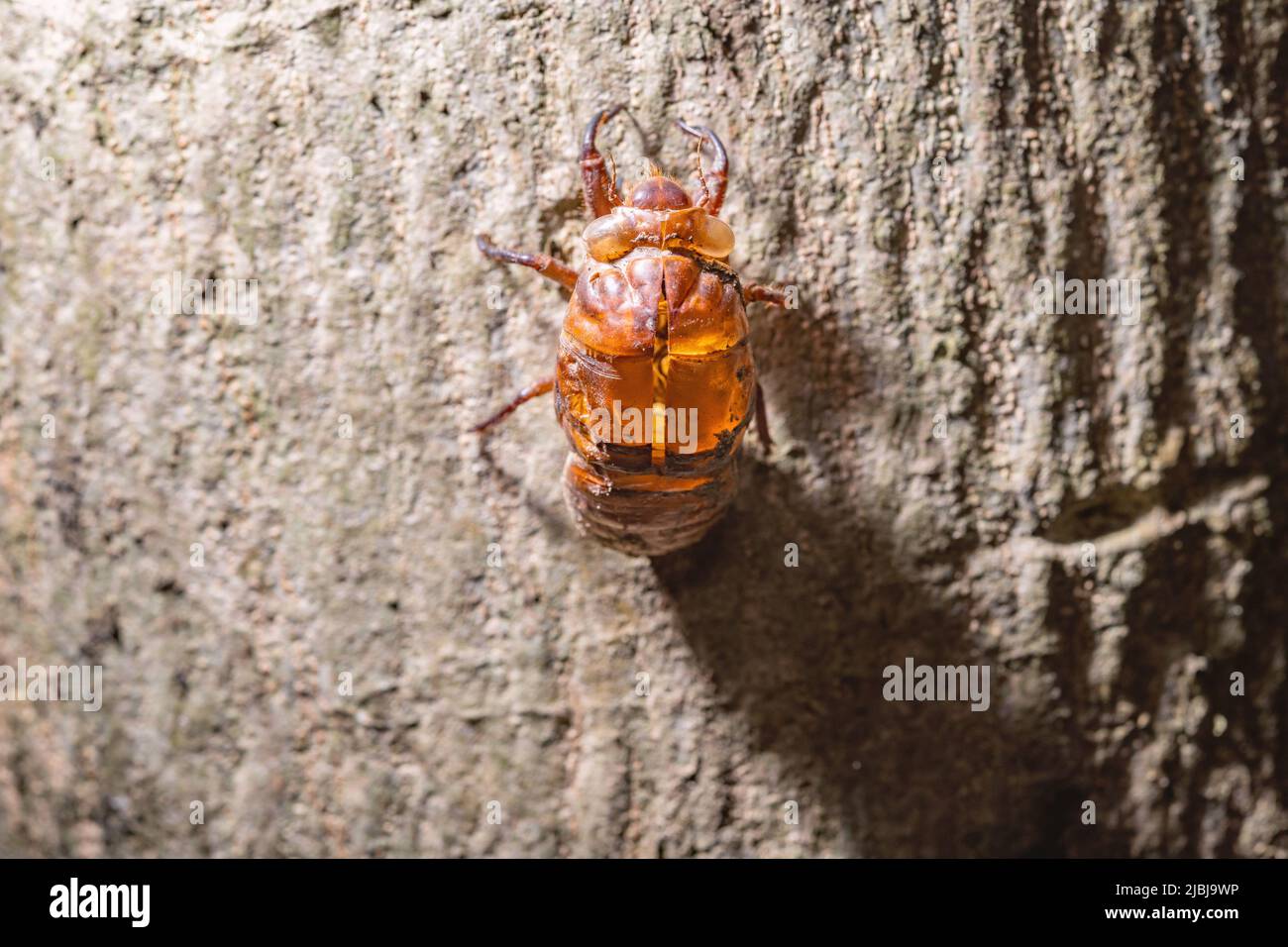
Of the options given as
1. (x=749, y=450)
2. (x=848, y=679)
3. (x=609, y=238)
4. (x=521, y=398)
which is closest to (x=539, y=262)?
(x=609, y=238)

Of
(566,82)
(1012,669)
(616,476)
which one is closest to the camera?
(616,476)

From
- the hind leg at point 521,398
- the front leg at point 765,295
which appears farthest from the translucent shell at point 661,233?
the hind leg at point 521,398

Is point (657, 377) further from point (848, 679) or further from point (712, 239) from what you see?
point (848, 679)

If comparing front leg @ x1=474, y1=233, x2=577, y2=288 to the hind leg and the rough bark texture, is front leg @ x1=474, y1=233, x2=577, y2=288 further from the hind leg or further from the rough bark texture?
the hind leg

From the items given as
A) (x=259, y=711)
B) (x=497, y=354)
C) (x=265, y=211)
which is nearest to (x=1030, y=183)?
(x=497, y=354)

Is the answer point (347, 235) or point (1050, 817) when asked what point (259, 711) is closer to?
point (347, 235)

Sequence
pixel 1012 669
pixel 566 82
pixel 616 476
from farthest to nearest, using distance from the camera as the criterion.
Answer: pixel 1012 669, pixel 566 82, pixel 616 476

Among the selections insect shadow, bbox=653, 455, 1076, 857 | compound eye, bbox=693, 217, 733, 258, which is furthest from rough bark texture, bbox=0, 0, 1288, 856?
compound eye, bbox=693, 217, 733, 258
